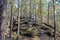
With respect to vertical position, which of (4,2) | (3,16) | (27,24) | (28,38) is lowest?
(28,38)

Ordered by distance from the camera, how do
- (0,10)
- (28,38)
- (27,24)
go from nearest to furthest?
(0,10) → (28,38) → (27,24)

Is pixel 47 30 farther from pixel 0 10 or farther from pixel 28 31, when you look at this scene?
pixel 0 10

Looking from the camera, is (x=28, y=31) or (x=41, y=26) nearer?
(x=28, y=31)

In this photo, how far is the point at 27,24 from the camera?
22.8 meters

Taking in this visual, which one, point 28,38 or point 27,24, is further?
point 27,24

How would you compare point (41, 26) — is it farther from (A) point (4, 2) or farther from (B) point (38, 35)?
(A) point (4, 2)

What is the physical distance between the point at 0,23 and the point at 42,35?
1674 cm

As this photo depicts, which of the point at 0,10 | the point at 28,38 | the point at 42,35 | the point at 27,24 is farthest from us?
the point at 27,24

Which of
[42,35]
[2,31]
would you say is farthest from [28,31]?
[2,31]

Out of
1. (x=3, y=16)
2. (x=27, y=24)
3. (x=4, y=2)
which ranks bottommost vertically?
(x=27, y=24)

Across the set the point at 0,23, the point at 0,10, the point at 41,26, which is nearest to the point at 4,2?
the point at 0,10

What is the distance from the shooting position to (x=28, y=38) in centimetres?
1972

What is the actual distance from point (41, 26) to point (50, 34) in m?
2.35

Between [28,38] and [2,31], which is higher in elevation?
[2,31]
